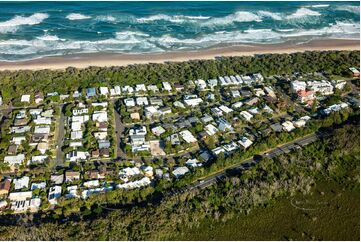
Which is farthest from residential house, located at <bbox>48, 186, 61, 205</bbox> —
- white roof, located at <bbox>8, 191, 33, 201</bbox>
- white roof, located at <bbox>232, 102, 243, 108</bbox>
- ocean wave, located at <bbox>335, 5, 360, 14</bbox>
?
ocean wave, located at <bbox>335, 5, 360, 14</bbox>

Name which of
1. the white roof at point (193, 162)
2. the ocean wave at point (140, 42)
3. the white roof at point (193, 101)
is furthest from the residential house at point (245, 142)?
the ocean wave at point (140, 42)

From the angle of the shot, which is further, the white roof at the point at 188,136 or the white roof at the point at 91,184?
the white roof at the point at 188,136

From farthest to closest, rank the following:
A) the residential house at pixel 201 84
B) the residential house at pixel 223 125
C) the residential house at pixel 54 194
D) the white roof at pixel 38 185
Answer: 1. the residential house at pixel 201 84
2. the residential house at pixel 223 125
3. the white roof at pixel 38 185
4. the residential house at pixel 54 194

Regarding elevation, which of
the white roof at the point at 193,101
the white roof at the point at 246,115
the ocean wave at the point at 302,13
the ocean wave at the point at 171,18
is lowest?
the white roof at the point at 246,115

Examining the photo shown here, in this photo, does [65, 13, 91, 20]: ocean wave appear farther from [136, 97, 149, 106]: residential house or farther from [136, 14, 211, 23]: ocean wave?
[136, 97, 149, 106]: residential house

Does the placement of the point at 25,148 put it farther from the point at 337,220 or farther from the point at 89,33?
the point at 89,33

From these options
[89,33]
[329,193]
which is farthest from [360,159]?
[89,33]

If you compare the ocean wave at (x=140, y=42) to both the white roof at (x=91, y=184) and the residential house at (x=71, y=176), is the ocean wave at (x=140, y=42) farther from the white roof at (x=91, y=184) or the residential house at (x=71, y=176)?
the white roof at (x=91, y=184)
